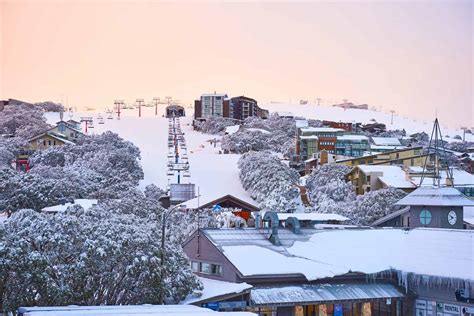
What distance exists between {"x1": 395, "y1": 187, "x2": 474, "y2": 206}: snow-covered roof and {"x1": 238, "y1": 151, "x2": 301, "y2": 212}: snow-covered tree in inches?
917

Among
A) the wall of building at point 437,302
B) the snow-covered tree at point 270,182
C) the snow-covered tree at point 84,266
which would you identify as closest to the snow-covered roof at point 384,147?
the snow-covered tree at point 270,182

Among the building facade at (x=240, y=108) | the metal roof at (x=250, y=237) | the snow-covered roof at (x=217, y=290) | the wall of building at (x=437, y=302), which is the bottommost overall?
the wall of building at (x=437, y=302)

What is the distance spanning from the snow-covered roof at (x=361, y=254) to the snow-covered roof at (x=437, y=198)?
92.8 inches

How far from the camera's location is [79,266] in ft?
88.9

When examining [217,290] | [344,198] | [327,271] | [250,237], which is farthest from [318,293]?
[344,198]

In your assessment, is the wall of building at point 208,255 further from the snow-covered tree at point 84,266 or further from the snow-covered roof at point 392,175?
the snow-covered roof at point 392,175

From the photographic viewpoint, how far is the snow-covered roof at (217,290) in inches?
1124

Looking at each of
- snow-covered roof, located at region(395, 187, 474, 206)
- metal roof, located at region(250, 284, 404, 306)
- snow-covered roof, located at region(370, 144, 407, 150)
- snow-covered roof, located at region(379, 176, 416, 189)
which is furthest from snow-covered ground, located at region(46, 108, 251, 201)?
metal roof, located at region(250, 284, 404, 306)

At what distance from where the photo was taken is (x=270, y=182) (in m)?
73.2

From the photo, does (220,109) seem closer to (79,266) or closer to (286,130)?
(286,130)

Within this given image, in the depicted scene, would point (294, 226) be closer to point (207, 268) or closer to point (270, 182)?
point (207, 268)

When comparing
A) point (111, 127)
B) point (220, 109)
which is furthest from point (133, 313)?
point (220, 109)

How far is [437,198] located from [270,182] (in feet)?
114

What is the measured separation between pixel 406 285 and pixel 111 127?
388 feet
